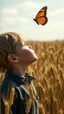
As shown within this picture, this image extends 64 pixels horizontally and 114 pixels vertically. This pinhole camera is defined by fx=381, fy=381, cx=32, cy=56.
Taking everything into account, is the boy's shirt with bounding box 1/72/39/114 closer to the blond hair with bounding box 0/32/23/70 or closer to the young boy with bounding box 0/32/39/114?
the young boy with bounding box 0/32/39/114

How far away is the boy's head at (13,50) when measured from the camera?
207 centimetres

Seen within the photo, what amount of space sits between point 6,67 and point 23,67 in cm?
10

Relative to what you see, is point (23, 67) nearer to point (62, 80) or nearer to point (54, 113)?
point (54, 113)

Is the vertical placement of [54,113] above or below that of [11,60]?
below

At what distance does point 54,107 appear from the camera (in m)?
2.86

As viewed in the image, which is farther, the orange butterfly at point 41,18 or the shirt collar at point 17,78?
the orange butterfly at point 41,18

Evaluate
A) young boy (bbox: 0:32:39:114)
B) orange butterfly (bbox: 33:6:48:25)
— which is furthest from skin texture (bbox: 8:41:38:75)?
orange butterfly (bbox: 33:6:48:25)

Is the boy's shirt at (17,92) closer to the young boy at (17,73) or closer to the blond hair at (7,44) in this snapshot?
the young boy at (17,73)

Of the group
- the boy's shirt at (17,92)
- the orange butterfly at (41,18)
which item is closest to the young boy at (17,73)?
the boy's shirt at (17,92)

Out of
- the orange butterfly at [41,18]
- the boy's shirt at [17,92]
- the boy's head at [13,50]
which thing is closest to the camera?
the boy's shirt at [17,92]

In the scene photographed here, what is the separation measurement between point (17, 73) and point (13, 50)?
13cm

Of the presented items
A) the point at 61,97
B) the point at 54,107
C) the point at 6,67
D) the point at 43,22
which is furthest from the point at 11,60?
the point at 61,97

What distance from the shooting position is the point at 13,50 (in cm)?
209

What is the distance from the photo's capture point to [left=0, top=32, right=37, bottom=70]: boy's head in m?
2.07
